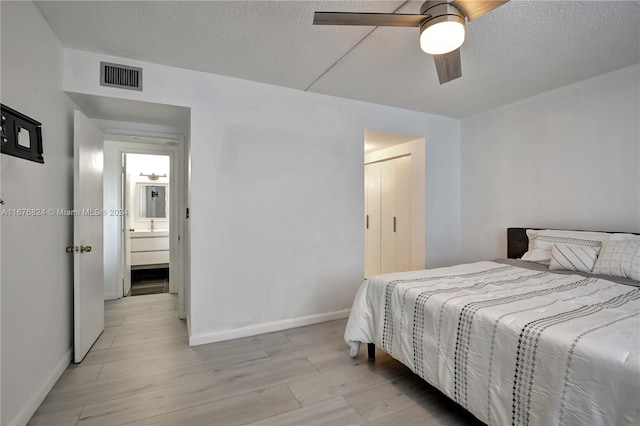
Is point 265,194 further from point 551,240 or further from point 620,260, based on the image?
point 620,260

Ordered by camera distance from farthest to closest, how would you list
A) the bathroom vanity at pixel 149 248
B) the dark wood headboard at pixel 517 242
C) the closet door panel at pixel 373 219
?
1. the bathroom vanity at pixel 149 248
2. the closet door panel at pixel 373 219
3. the dark wood headboard at pixel 517 242

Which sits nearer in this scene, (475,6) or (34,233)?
(475,6)

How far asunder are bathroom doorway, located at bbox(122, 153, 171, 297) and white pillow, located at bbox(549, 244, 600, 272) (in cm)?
537

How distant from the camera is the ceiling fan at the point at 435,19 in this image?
150 centimetres

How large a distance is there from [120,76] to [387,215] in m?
3.68

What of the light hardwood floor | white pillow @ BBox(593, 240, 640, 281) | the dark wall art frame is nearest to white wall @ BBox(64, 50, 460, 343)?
the light hardwood floor

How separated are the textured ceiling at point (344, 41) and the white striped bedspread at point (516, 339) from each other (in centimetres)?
173

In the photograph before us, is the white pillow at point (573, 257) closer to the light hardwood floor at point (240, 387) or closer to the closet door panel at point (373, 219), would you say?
the light hardwood floor at point (240, 387)

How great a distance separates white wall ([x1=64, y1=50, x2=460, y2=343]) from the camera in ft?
8.70

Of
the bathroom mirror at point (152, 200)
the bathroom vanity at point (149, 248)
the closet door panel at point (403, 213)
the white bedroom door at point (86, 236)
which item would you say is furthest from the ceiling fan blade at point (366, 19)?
the bathroom mirror at point (152, 200)

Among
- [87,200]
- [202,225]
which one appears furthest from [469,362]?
[87,200]

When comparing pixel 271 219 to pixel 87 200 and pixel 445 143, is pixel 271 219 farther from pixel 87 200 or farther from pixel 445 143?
pixel 445 143

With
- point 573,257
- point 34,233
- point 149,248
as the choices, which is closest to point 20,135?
point 34,233

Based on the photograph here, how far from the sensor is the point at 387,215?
184 inches
